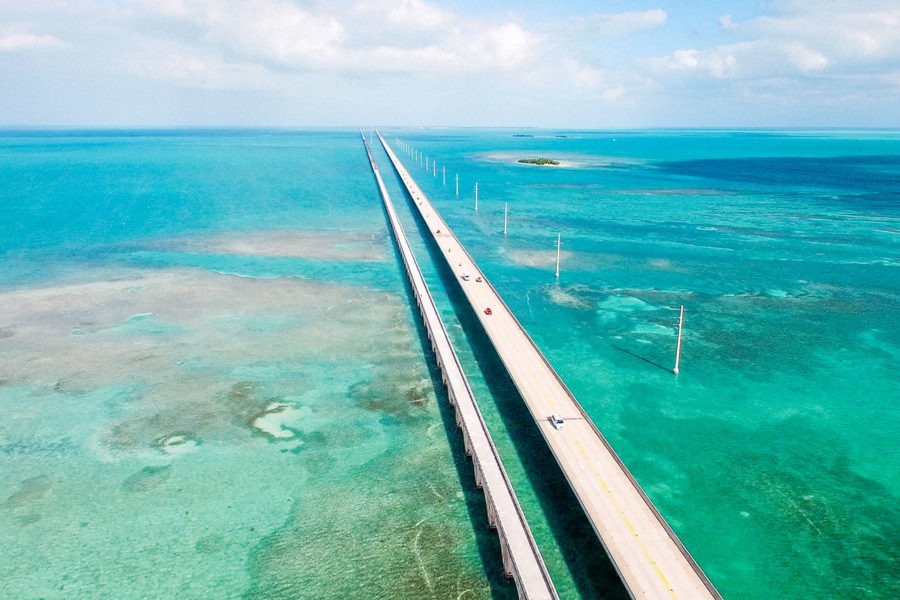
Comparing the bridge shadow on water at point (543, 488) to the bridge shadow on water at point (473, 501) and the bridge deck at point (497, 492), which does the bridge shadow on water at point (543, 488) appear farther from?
the bridge deck at point (497, 492)

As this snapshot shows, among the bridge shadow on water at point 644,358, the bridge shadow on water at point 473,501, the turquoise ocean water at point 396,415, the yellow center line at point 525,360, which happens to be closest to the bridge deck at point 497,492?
the bridge shadow on water at point 473,501

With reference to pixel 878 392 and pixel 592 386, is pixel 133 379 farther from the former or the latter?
pixel 878 392

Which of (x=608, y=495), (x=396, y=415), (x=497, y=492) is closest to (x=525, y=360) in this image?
(x=396, y=415)

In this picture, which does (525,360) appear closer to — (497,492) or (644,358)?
(644,358)

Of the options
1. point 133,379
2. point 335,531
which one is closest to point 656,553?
point 335,531

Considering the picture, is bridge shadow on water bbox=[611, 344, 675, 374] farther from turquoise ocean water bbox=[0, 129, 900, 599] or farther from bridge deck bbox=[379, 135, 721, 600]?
bridge deck bbox=[379, 135, 721, 600]

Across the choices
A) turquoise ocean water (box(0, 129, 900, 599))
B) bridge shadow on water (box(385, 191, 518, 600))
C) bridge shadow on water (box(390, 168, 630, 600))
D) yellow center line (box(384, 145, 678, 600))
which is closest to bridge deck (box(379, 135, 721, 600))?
yellow center line (box(384, 145, 678, 600))

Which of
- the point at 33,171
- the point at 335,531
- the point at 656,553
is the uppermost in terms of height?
the point at 33,171
